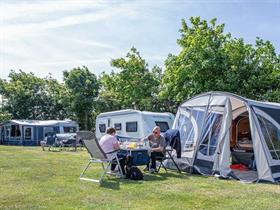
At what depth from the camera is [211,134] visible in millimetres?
8750

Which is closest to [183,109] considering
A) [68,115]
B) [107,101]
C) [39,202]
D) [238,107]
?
[238,107]

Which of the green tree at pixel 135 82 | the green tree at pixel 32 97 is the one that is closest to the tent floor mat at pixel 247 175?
the green tree at pixel 135 82

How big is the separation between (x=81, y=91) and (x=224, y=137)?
24.5 metres

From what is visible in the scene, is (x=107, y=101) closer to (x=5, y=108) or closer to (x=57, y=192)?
(x=5, y=108)

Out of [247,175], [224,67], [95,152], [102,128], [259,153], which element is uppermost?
[224,67]

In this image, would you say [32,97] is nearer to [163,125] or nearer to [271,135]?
[163,125]

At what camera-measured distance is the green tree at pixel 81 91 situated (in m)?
31.6

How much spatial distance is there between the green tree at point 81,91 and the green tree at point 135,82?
618cm

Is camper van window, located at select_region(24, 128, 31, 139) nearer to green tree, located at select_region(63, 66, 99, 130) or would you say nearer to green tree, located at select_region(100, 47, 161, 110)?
green tree, located at select_region(63, 66, 99, 130)

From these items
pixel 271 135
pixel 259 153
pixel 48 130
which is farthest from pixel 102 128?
pixel 259 153

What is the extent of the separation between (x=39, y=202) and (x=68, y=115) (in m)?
30.7

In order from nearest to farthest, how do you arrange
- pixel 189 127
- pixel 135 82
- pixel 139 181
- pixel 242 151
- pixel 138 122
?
1. pixel 139 181
2. pixel 189 127
3. pixel 242 151
4. pixel 138 122
5. pixel 135 82

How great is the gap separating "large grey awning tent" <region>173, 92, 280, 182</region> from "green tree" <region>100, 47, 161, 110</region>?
1475 centimetres

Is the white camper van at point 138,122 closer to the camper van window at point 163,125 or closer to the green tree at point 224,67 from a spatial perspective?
the camper van window at point 163,125
